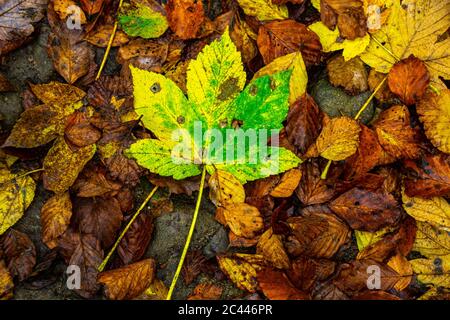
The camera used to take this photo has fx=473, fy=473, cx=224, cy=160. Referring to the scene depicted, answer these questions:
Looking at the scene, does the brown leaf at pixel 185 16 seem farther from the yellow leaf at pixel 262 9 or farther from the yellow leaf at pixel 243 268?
the yellow leaf at pixel 243 268

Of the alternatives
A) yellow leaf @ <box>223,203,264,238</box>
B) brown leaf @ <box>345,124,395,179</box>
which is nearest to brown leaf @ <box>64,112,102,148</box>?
yellow leaf @ <box>223,203,264,238</box>

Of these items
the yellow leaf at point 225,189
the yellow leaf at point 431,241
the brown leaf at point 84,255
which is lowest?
the yellow leaf at point 431,241

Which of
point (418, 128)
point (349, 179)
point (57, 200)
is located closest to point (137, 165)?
point (57, 200)

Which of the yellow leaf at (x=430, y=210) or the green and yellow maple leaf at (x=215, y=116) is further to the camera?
the yellow leaf at (x=430, y=210)

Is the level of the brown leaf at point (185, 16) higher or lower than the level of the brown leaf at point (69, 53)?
higher

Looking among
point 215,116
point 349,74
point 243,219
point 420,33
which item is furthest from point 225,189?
point 420,33

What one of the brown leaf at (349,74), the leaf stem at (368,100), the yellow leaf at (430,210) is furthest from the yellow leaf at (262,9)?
the yellow leaf at (430,210)

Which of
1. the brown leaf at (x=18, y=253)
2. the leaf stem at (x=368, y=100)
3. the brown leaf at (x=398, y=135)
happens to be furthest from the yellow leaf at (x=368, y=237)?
the brown leaf at (x=18, y=253)
